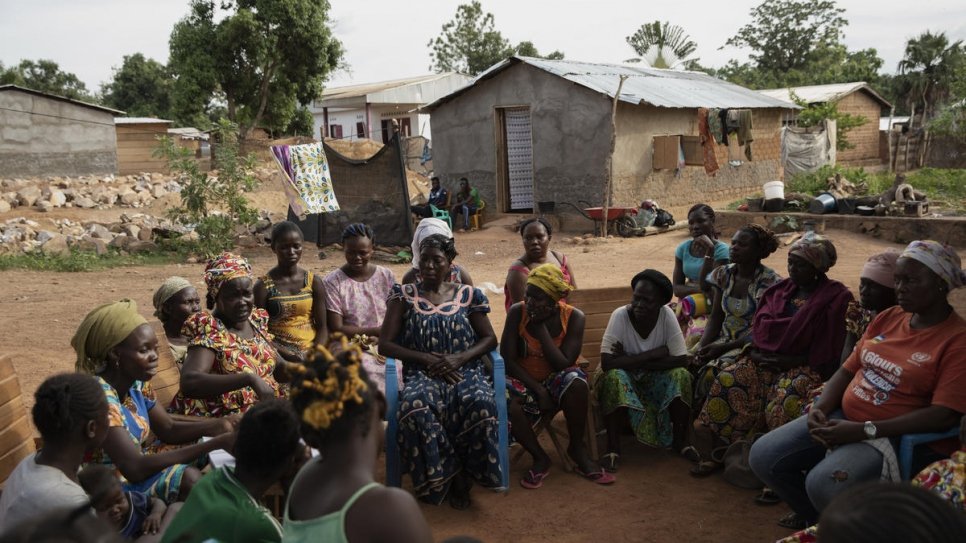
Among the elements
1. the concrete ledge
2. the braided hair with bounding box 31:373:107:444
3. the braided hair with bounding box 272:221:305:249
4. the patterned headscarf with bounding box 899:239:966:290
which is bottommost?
the concrete ledge

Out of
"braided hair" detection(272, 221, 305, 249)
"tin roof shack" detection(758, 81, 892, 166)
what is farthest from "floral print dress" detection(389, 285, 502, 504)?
"tin roof shack" detection(758, 81, 892, 166)

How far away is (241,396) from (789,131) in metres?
22.4

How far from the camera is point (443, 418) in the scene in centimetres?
414

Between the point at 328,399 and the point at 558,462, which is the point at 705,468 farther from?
the point at 328,399

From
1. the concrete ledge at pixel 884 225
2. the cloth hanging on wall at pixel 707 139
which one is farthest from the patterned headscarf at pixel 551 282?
the cloth hanging on wall at pixel 707 139

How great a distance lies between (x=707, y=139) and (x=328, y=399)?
16382mm

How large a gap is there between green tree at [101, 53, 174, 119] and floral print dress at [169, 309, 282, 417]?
40.4 metres

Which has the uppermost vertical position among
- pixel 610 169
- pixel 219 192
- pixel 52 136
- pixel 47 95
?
pixel 47 95

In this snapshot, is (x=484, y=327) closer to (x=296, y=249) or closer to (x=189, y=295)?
(x=296, y=249)

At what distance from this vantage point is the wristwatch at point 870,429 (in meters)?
3.27

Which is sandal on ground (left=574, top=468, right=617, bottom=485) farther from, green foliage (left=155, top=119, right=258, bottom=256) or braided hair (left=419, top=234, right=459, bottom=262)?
green foliage (left=155, top=119, right=258, bottom=256)

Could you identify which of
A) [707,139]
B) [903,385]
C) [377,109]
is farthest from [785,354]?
[377,109]

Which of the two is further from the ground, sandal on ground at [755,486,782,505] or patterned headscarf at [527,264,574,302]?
patterned headscarf at [527,264,574,302]

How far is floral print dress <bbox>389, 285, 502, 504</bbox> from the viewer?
404cm
